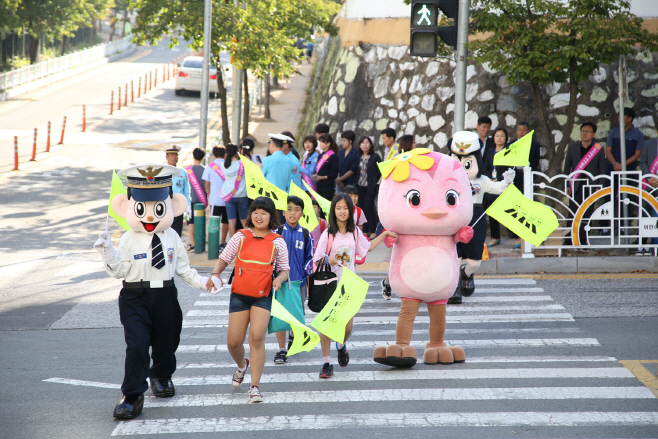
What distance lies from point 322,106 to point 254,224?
43.2ft

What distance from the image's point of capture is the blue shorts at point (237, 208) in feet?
39.7

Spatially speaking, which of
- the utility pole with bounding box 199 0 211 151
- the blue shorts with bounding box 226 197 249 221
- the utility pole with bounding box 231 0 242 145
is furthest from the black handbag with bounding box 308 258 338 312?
the utility pole with bounding box 231 0 242 145

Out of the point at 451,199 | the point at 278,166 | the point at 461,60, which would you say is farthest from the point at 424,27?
the point at 451,199

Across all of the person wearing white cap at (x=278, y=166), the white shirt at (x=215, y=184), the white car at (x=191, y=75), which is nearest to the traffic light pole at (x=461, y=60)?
the person wearing white cap at (x=278, y=166)

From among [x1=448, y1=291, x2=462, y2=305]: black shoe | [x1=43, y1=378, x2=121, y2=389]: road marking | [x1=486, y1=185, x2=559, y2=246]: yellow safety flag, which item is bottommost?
[x1=43, y1=378, x2=121, y2=389]: road marking

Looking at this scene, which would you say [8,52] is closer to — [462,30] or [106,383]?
[462,30]

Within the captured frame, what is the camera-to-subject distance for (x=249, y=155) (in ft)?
40.8

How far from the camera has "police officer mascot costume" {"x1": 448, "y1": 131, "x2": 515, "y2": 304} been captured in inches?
318

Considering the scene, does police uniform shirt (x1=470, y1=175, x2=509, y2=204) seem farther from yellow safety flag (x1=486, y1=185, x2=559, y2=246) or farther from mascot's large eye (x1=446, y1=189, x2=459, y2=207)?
mascot's large eye (x1=446, y1=189, x2=459, y2=207)

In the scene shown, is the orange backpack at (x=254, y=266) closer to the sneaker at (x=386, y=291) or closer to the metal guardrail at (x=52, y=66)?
the sneaker at (x=386, y=291)

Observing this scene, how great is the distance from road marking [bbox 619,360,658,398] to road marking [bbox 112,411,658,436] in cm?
65

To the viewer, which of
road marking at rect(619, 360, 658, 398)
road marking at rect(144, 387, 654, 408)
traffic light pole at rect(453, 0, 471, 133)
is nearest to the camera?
road marking at rect(144, 387, 654, 408)

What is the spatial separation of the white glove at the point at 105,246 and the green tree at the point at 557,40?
7.84 meters

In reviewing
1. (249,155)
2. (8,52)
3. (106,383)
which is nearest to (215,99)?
(8,52)
